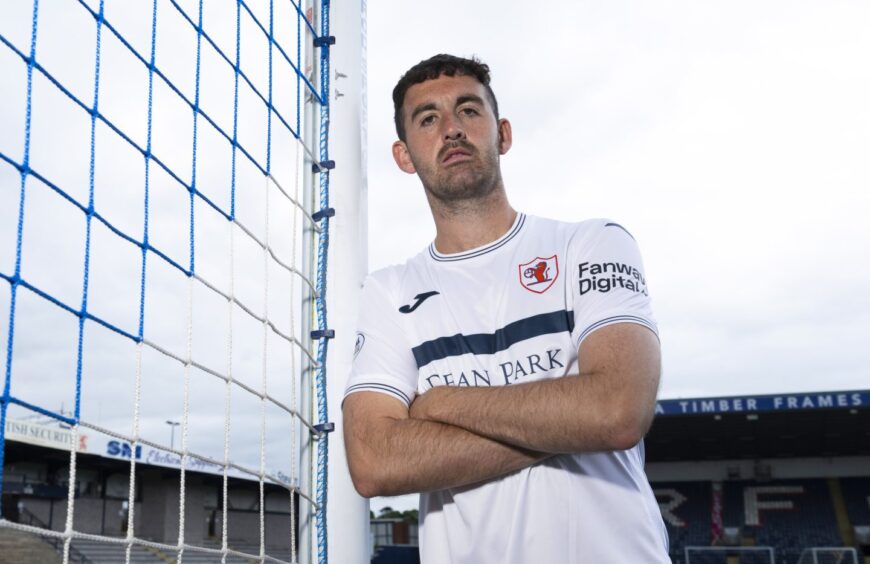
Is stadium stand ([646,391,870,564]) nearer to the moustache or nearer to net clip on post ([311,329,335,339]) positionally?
net clip on post ([311,329,335,339])

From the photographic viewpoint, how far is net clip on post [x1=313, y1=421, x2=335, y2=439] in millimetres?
2439

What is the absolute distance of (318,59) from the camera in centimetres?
285

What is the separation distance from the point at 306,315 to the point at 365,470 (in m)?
0.89

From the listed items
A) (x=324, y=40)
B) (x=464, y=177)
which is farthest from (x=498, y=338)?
(x=324, y=40)

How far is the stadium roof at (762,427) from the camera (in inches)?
772

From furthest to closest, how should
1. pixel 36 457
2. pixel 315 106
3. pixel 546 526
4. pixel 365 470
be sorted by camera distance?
pixel 36 457
pixel 315 106
pixel 365 470
pixel 546 526

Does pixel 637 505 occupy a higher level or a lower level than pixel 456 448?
lower

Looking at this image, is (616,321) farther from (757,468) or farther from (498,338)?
(757,468)

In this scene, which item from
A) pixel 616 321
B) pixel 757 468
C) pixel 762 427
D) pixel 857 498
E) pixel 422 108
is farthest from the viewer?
pixel 757 468

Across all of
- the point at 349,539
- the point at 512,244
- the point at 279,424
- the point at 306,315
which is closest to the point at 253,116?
the point at 306,315

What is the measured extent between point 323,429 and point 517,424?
0.97 metres

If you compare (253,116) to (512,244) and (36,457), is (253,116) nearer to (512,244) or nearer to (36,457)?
(512,244)

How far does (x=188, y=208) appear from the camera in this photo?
254cm

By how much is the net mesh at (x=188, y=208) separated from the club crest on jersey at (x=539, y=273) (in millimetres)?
824
